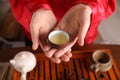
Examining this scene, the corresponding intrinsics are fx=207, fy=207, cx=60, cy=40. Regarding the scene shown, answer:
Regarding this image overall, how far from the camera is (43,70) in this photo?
912 mm

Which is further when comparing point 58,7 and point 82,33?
point 58,7

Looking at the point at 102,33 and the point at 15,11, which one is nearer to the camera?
the point at 15,11

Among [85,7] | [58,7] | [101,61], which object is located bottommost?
[101,61]

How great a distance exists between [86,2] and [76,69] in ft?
0.97

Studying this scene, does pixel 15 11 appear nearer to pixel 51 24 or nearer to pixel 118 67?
pixel 51 24

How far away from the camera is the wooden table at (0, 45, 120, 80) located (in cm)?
88

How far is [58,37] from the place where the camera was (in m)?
0.85

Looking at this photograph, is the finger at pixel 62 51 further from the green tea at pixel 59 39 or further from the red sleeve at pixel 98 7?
the red sleeve at pixel 98 7

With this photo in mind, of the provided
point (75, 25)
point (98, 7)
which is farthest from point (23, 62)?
point (98, 7)

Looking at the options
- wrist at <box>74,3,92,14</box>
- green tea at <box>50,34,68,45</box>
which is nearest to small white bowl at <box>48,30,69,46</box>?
green tea at <box>50,34,68,45</box>

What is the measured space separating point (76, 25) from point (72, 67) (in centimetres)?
19

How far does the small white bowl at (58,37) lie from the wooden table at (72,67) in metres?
0.14

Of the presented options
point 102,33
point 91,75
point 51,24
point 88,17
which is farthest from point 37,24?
point 102,33

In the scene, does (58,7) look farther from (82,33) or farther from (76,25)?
(82,33)
